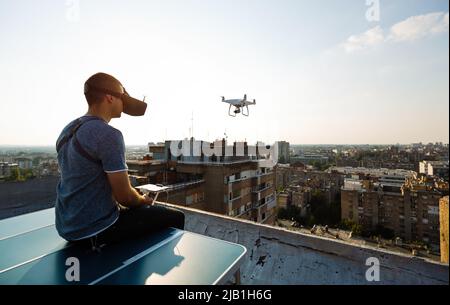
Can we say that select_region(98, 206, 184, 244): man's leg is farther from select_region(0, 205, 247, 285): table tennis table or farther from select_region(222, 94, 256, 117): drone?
select_region(222, 94, 256, 117): drone

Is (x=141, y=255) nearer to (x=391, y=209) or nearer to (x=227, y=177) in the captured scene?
(x=227, y=177)

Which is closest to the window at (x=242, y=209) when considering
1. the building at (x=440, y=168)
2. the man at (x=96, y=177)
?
the building at (x=440, y=168)

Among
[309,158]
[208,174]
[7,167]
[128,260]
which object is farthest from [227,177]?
[309,158]

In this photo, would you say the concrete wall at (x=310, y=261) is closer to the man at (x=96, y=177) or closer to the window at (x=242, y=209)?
the man at (x=96, y=177)

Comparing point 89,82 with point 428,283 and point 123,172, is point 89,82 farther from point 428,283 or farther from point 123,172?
point 428,283
